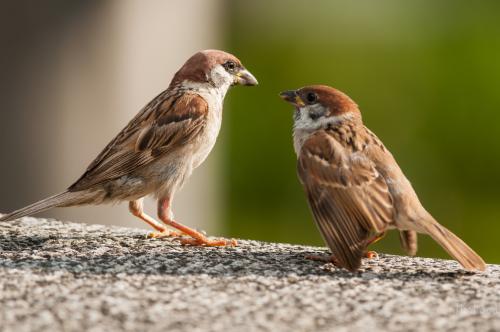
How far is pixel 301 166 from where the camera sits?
13.3 feet

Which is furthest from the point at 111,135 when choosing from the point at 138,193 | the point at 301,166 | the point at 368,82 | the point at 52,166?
the point at 368,82

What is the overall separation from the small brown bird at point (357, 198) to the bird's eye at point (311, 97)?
0.22 metres

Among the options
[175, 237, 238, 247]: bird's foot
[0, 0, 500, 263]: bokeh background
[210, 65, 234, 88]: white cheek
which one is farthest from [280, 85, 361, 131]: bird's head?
[0, 0, 500, 263]: bokeh background

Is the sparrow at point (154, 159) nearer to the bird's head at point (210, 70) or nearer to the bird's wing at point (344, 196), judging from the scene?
the bird's head at point (210, 70)

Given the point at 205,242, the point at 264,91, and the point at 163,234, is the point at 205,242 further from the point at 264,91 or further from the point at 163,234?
the point at 264,91

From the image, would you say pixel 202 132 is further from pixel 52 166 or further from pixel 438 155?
pixel 438 155

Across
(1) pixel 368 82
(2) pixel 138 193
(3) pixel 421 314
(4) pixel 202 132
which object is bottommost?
(3) pixel 421 314

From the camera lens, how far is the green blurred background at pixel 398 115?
7309 mm

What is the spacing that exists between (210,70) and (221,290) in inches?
71.5

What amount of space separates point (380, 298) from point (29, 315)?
110 centimetres

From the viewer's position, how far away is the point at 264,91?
7887mm

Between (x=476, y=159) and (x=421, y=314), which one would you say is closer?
(x=421, y=314)

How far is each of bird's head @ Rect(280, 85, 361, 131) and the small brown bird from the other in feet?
0.39

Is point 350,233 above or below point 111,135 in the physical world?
below
